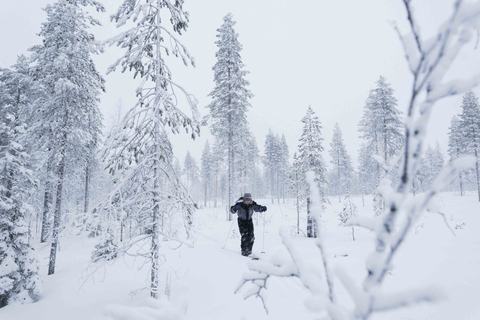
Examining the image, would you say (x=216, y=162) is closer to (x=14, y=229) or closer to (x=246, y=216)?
(x=14, y=229)

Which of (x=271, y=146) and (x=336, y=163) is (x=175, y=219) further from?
(x=336, y=163)

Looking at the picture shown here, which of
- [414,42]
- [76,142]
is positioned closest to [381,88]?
[76,142]

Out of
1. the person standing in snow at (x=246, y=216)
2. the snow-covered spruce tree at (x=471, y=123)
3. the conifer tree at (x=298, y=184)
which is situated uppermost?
the snow-covered spruce tree at (x=471, y=123)

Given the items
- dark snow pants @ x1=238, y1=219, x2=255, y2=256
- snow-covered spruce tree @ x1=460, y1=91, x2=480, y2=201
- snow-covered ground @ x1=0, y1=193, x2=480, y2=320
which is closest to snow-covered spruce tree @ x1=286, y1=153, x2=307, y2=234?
snow-covered ground @ x1=0, y1=193, x2=480, y2=320

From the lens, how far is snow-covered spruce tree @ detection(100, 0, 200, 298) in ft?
19.3

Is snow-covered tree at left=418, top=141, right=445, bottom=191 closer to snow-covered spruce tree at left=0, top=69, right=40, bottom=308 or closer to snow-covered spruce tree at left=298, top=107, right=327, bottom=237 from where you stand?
snow-covered spruce tree at left=298, top=107, right=327, bottom=237

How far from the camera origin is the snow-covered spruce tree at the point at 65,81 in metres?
11.9

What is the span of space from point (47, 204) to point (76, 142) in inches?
295

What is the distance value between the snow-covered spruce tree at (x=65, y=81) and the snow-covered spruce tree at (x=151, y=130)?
7.36 metres

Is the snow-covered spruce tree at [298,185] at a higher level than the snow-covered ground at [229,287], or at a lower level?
higher

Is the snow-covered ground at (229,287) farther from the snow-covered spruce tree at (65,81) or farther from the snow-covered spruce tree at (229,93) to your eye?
the snow-covered spruce tree at (229,93)

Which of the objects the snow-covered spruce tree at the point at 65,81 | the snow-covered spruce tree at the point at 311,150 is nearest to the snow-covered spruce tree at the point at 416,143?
the snow-covered spruce tree at the point at 65,81

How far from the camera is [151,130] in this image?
20.6 feet

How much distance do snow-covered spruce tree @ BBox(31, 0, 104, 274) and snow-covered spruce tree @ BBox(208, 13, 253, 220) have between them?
1124cm
